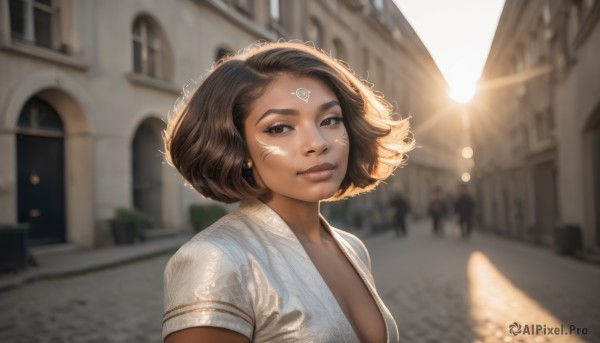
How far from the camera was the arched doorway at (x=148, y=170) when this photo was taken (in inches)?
564

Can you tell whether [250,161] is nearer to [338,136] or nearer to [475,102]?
[338,136]

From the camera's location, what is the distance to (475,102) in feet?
107

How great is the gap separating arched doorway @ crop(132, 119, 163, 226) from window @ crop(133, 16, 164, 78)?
1393 mm

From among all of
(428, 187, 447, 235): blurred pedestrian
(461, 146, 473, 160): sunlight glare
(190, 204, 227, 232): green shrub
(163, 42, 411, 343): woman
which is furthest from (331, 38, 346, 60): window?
(163, 42, 411, 343): woman

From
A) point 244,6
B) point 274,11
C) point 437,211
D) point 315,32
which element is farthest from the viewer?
point 315,32

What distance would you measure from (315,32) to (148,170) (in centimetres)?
1148

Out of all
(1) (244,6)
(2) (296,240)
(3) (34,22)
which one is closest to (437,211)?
(1) (244,6)

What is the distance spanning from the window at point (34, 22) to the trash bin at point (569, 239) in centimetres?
1173

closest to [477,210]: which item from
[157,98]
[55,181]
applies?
[157,98]

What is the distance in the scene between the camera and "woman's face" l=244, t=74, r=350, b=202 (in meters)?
1.65

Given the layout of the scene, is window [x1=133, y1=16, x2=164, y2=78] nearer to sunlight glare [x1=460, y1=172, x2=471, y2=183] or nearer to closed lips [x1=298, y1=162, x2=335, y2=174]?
closed lips [x1=298, y1=162, x2=335, y2=174]

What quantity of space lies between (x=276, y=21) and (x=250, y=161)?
1942 centimetres

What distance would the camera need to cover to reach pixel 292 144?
5.41 ft

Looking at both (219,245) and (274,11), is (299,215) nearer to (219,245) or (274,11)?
(219,245)
